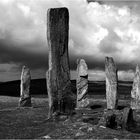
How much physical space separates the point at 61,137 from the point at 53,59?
5379 millimetres

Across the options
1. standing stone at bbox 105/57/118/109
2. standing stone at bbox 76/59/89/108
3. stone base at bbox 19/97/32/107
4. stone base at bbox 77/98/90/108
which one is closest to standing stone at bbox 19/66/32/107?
stone base at bbox 19/97/32/107

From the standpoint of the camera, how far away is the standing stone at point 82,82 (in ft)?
76.9

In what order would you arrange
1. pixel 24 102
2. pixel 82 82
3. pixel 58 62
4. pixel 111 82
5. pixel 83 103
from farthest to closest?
pixel 24 102 → pixel 82 82 → pixel 83 103 → pixel 111 82 → pixel 58 62

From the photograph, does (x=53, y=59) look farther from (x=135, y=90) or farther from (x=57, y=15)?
(x=135, y=90)

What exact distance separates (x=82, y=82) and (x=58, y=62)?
296 inches

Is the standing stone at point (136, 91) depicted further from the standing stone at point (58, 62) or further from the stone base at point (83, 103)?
the standing stone at point (58, 62)

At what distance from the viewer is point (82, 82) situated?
933 inches

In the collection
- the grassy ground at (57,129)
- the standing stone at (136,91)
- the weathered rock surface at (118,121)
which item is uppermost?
the standing stone at (136,91)

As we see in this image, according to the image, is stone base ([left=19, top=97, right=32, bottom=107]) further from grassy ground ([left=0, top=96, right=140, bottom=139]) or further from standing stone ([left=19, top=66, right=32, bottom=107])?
grassy ground ([left=0, top=96, right=140, bottom=139])

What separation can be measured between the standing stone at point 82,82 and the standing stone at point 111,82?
5.84ft

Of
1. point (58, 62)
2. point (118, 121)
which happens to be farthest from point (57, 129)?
point (58, 62)

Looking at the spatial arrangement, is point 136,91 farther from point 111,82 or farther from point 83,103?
point 83,103

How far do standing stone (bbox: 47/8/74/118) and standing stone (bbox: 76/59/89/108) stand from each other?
675 cm

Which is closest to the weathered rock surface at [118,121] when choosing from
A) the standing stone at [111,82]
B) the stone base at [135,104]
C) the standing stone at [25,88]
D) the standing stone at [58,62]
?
the standing stone at [58,62]
